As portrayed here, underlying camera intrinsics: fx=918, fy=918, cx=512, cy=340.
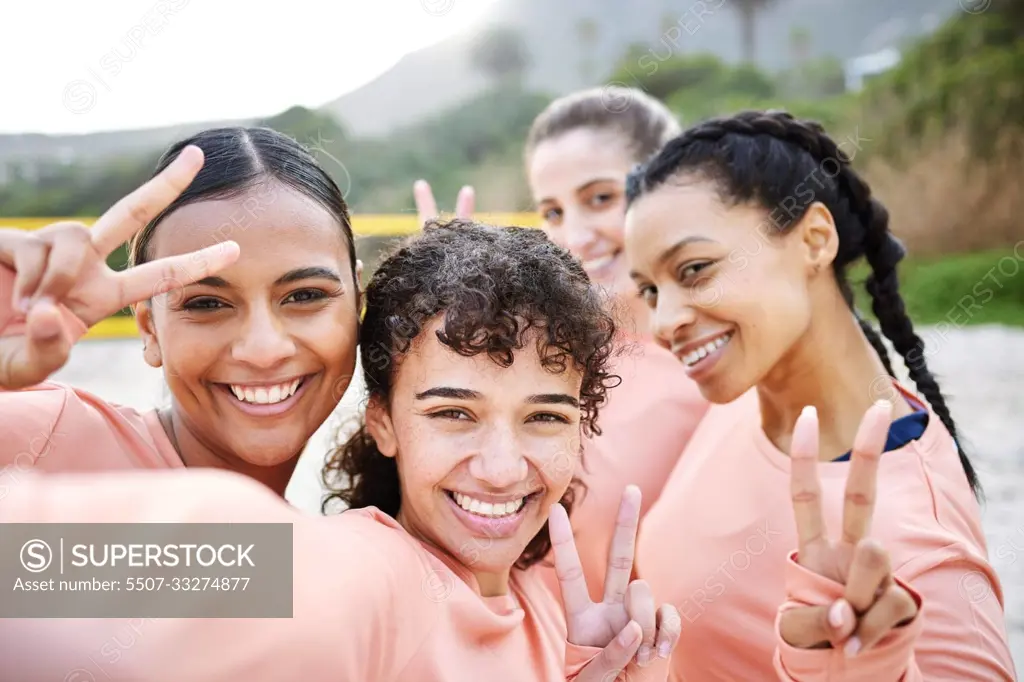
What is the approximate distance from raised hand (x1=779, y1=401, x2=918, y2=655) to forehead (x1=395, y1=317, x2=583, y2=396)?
1.50ft

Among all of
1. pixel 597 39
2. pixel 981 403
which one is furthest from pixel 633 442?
pixel 597 39

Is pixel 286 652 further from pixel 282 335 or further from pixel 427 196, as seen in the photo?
pixel 427 196

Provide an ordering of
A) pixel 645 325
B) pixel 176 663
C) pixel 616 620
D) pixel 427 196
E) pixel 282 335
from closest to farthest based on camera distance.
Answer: pixel 176 663 < pixel 616 620 < pixel 282 335 < pixel 427 196 < pixel 645 325

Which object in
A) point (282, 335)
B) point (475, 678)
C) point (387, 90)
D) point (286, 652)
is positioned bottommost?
point (475, 678)

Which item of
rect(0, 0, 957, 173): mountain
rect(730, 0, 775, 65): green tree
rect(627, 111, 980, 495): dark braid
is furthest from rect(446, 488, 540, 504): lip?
rect(730, 0, 775, 65): green tree

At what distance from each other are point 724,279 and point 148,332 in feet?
4.27

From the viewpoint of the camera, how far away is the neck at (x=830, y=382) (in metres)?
2.16

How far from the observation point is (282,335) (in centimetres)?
183

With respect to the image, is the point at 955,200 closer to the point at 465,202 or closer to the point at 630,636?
the point at 465,202

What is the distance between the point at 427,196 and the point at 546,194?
594mm

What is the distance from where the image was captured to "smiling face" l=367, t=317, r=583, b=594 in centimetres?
168

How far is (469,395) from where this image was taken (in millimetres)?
1675

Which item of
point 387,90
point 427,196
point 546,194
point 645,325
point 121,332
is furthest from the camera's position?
point 387,90

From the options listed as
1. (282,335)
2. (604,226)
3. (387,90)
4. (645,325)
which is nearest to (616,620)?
(282,335)
